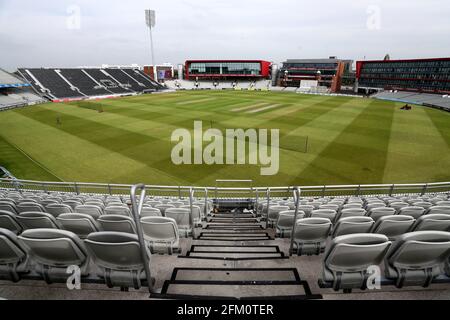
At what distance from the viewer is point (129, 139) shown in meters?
25.5

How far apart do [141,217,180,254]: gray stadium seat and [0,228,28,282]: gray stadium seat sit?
185 cm

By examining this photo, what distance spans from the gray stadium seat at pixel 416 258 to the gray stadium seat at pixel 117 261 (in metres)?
3.57

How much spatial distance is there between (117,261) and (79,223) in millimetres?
1722

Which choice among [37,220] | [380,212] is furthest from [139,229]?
[380,212]

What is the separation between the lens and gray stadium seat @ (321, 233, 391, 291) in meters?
3.19

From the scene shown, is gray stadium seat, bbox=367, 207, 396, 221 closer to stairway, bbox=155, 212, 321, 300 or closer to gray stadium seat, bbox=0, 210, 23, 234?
stairway, bbox=155, 212, 321, 300

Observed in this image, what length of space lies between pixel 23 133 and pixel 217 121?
24260 millimetres

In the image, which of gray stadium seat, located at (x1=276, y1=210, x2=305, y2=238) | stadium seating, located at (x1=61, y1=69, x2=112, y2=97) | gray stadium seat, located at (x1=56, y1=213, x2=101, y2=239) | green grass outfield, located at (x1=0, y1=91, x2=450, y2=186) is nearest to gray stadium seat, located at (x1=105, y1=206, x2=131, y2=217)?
gray stadium seat, located at (x1=56, y1=213, x2=101, y2=239)

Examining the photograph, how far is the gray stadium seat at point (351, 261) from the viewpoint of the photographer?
10.5 ft

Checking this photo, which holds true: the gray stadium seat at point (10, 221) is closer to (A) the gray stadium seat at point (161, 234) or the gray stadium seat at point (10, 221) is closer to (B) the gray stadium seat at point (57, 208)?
(B) the gray stadium seat at point (57, 208)

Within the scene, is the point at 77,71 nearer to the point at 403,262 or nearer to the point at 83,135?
the point at 83,135

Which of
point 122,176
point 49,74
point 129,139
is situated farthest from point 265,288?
point 49,74

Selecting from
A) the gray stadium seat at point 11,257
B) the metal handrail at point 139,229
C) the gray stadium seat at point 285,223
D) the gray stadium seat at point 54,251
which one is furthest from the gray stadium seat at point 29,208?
the gray stadium seat at point 285,223

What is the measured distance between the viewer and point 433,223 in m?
4.38
